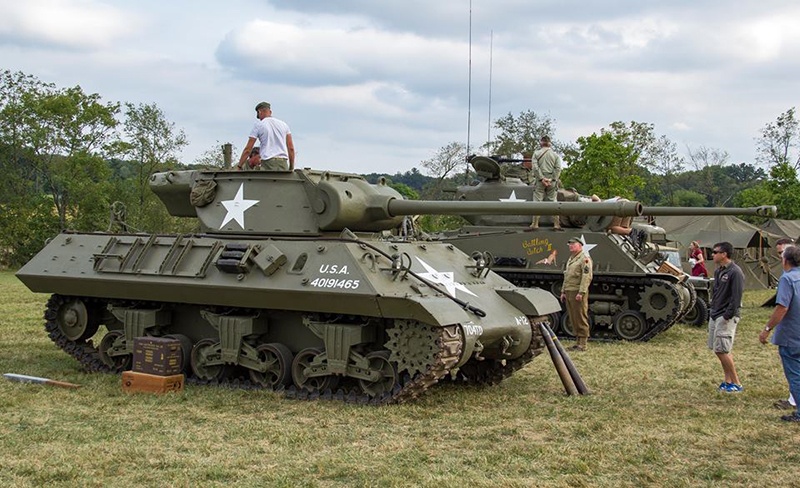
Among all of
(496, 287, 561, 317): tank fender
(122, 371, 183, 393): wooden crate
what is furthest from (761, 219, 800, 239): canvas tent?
(122, 371, 183, 393): wooden crate

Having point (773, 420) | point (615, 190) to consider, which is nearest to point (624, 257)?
point (773, 420)

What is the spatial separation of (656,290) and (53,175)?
3336cm

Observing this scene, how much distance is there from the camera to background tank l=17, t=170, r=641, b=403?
10.0 metres

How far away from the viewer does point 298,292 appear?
33.8ft

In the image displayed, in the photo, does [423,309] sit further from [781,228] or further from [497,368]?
[781,228]

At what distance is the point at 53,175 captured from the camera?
42.9 metres

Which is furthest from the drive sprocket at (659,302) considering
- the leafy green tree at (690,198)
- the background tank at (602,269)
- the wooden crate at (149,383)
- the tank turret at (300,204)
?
the leafy green tree at (690,198)

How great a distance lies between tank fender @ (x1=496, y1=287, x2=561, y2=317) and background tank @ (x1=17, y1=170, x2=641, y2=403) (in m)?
0.02

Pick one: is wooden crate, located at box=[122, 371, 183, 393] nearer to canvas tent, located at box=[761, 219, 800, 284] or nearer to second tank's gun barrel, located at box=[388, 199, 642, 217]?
second tank's gun barrel, located at box=[388, 199, 642, 217]

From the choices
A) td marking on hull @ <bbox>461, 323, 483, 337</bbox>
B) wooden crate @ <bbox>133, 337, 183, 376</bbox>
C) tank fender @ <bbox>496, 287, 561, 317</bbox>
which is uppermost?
tank fender @ <bbox>496, 287, 561, 317</bbox>

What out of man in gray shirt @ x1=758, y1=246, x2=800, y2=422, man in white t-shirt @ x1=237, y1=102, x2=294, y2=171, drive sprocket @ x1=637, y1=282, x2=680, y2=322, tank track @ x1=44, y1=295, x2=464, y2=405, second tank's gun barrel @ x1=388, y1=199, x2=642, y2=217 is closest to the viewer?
man in gray shirt @ x1=758, y1=246, x2=800, y2=422

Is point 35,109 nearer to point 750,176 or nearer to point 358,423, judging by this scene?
point 358,423

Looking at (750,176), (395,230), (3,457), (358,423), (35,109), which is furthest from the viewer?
(750,176)

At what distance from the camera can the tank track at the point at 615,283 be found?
16.9 m
